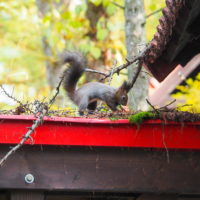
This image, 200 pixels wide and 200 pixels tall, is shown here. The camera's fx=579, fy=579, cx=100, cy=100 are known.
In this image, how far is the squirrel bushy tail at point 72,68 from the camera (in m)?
5.28

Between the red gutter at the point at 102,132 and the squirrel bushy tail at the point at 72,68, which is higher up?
the squirrel bushy tail at the point at 72,68

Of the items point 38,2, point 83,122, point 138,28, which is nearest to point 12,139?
point 83,122

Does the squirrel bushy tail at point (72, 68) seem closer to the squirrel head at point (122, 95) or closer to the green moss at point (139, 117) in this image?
the squirrel head at point (122, 95)

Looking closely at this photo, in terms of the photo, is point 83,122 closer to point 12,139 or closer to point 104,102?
point 12,139

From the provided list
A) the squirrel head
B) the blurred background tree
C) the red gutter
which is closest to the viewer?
the red gutter

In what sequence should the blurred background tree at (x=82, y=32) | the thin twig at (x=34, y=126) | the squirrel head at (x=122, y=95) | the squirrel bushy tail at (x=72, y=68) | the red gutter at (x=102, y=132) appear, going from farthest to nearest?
the blurred background tree at (x=82, y=32) < the squirrel head at (x=122, y=95) < the squirrel bushy tail at (x=72, y=68) < the red gutter at (x=102, y=132) < the thin twig at (x=34, y=126)

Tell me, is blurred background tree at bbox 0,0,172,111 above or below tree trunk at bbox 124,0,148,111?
above

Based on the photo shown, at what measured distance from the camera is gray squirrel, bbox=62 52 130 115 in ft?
18.5

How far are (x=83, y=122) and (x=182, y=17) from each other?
79 cm

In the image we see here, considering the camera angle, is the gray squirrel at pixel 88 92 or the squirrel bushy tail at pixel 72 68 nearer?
the squirrel bushy tail at pixel 72 68

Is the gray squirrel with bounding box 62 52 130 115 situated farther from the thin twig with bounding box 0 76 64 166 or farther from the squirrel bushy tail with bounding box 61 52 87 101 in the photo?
the thin twig with bounding box 0 76 64 166

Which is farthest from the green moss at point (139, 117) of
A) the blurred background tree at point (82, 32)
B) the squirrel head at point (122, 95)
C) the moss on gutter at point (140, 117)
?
the squirrel head at point (122, 95)

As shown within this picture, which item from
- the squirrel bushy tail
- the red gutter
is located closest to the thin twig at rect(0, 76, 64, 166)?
the red gutter

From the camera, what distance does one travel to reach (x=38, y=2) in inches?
589
